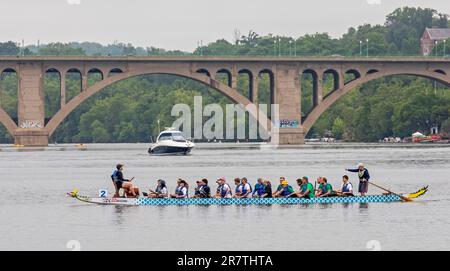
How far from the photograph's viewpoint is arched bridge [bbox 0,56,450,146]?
139250mm

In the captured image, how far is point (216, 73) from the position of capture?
145m

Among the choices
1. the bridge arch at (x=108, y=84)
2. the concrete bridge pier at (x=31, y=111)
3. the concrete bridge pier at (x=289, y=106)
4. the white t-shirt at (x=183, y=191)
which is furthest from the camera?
the concrete bridge pier at (x=289, y=106)

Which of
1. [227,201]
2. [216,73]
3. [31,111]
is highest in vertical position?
[216,73]

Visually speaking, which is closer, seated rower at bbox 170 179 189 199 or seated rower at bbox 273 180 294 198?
seated rower at bbox 273 180 294 198

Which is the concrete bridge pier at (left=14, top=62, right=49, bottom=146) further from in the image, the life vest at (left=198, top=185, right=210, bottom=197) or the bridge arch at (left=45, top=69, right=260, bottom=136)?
the life vest at (left=198, top=185, right=210, bottom=197)

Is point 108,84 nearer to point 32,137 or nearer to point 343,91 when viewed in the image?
point 32,137

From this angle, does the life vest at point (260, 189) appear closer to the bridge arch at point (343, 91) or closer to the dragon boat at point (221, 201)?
the dragon boat at point (221, 201)

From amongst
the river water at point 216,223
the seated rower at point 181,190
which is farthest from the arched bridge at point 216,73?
the seated rower at point 181,190


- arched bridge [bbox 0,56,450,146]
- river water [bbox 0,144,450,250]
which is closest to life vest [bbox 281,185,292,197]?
river water [bbox 0,144,450,250]

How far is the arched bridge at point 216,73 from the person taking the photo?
457ft

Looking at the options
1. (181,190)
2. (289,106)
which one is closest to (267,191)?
(181,190)

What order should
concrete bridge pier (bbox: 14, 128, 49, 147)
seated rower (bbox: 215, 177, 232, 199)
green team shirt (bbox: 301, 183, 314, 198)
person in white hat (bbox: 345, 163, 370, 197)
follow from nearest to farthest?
green team shirt (bbox: 301, 183, 314, 198) < seated rower (bbox: 215, 177, 232, 199) < person in white hat (bbox: 345, 163, 370, 197) < concrete bridge pier (bbox: 14, 128, 49, 147)
